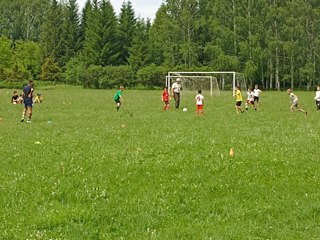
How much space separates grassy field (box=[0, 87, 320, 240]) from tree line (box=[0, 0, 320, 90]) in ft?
187

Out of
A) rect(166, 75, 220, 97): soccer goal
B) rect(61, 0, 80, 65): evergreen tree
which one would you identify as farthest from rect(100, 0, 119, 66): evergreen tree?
rect(166, 75, 220, 97): soccer goal

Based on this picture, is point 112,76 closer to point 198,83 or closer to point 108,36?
point 108,36

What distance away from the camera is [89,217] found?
7734 millimetres

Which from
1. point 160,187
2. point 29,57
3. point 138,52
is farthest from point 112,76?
point 160,187

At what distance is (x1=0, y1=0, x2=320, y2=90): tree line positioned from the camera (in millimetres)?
70000

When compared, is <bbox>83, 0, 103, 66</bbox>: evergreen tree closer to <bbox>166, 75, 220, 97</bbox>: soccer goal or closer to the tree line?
the tree line

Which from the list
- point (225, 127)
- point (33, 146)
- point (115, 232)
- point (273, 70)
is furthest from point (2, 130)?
point (273, 70)

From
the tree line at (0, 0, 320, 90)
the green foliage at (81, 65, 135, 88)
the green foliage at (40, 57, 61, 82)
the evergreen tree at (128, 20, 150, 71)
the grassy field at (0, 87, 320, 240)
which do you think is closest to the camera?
the grassy field at (0, 87, 320, 240)

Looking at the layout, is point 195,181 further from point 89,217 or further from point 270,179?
point 89,217

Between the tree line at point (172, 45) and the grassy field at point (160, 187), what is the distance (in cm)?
5692

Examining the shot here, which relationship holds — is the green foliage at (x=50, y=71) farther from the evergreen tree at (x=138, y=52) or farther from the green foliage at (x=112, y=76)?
the evergreen tree at (x=138, y=52)

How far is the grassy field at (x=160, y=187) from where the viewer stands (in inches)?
290

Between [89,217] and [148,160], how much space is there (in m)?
4.24

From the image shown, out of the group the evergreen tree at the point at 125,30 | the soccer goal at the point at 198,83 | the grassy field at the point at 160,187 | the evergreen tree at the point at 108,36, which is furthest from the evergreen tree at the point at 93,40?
the grassy field at the point at 160,187
